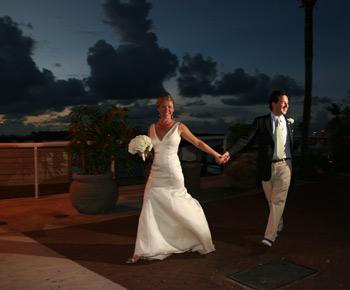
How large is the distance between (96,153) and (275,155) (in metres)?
3.73

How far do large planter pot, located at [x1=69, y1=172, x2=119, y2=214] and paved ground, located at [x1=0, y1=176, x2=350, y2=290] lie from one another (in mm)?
190

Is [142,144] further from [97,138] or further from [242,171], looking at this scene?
[242,171]

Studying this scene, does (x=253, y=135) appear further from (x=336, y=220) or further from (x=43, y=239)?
(x=43, y=239)

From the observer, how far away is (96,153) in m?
7.35

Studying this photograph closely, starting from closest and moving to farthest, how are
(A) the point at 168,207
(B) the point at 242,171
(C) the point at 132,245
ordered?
(A) the point at 168,207, (C) the point at 132,245, (B) the point at 242,171

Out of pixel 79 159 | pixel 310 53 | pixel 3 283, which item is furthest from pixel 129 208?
pixel 310 53

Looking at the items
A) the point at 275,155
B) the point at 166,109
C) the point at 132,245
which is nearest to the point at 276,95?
the point at 275,155

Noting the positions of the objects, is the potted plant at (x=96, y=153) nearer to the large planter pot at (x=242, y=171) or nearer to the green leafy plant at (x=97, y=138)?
the green leafy plant at (x=97, y=138)

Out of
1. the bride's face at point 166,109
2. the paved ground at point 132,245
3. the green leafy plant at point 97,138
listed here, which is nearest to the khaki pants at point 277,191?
the paved ground at point 132,245

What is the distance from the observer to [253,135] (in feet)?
17.4

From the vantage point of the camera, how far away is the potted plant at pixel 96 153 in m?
7.07

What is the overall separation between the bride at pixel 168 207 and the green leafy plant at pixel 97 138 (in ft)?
9.02

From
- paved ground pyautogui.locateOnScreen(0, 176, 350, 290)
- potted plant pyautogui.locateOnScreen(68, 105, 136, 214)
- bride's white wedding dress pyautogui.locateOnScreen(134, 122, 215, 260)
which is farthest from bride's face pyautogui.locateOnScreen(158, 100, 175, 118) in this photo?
potted plant pyautogui.locateOnScreen(68, 105, 136, 214)

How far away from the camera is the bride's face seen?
4.72 metres
